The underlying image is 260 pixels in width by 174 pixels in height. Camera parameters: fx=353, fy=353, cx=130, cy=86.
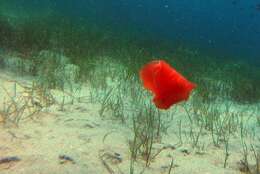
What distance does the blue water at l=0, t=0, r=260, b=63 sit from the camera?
973 inches

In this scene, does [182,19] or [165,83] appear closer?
[165,83]

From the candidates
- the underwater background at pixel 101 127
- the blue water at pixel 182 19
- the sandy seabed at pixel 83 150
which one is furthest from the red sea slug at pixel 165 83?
the blue water at pixel 182 19

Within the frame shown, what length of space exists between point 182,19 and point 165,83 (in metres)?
56.8

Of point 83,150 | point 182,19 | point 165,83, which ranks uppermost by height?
point 182,19

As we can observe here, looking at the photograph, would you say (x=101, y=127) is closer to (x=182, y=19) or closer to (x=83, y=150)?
(x=83, y=150)

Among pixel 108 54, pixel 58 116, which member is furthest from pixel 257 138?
pixel 108 54

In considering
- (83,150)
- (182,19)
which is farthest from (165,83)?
(182,19)

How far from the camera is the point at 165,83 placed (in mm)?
3443

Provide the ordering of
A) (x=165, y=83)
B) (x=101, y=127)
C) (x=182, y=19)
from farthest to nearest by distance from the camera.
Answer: (x=182, y=19) < (x=101, y=127) < (x=165, y=83)

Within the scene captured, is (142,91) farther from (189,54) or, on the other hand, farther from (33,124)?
(189,54)

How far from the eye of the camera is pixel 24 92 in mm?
5023

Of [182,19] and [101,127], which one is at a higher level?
[182,19]

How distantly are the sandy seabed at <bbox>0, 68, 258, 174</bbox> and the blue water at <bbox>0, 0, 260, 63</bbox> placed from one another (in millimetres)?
10051

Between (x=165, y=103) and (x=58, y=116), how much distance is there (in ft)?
5.20
